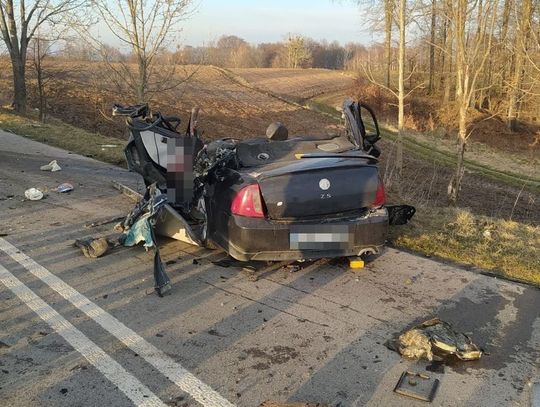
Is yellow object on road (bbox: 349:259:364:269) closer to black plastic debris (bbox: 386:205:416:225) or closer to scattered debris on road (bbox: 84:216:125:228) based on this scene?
black plastic debris (bbox: 386:205:416:225)

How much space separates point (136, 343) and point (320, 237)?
6.03ft

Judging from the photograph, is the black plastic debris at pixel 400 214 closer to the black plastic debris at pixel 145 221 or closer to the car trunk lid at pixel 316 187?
the car trunk lid at pixel 316 187

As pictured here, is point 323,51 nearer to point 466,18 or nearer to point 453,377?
point 466,18

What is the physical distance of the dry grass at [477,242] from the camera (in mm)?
5027

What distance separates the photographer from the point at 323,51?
11856 centimetres

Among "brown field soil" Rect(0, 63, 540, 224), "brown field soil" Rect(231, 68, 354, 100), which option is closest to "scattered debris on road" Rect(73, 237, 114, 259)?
"brown field soil" Rect(0, 63, 540, 224)

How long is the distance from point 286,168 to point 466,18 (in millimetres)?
7838

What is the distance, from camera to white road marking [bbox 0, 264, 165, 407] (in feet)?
9.32

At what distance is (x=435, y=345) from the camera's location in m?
3.40

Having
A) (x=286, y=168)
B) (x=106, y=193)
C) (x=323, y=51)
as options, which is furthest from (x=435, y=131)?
(x=323, y=51)

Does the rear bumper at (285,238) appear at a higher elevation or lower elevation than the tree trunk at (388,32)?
lower

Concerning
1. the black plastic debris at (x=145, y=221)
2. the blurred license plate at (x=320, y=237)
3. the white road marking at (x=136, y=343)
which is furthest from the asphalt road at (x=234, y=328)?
the blurred license plate at (x=320, y=237)

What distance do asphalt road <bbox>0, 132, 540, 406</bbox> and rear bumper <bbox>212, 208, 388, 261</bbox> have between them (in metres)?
0.23

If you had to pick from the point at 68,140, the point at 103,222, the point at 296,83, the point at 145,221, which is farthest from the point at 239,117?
the point at 145,221
